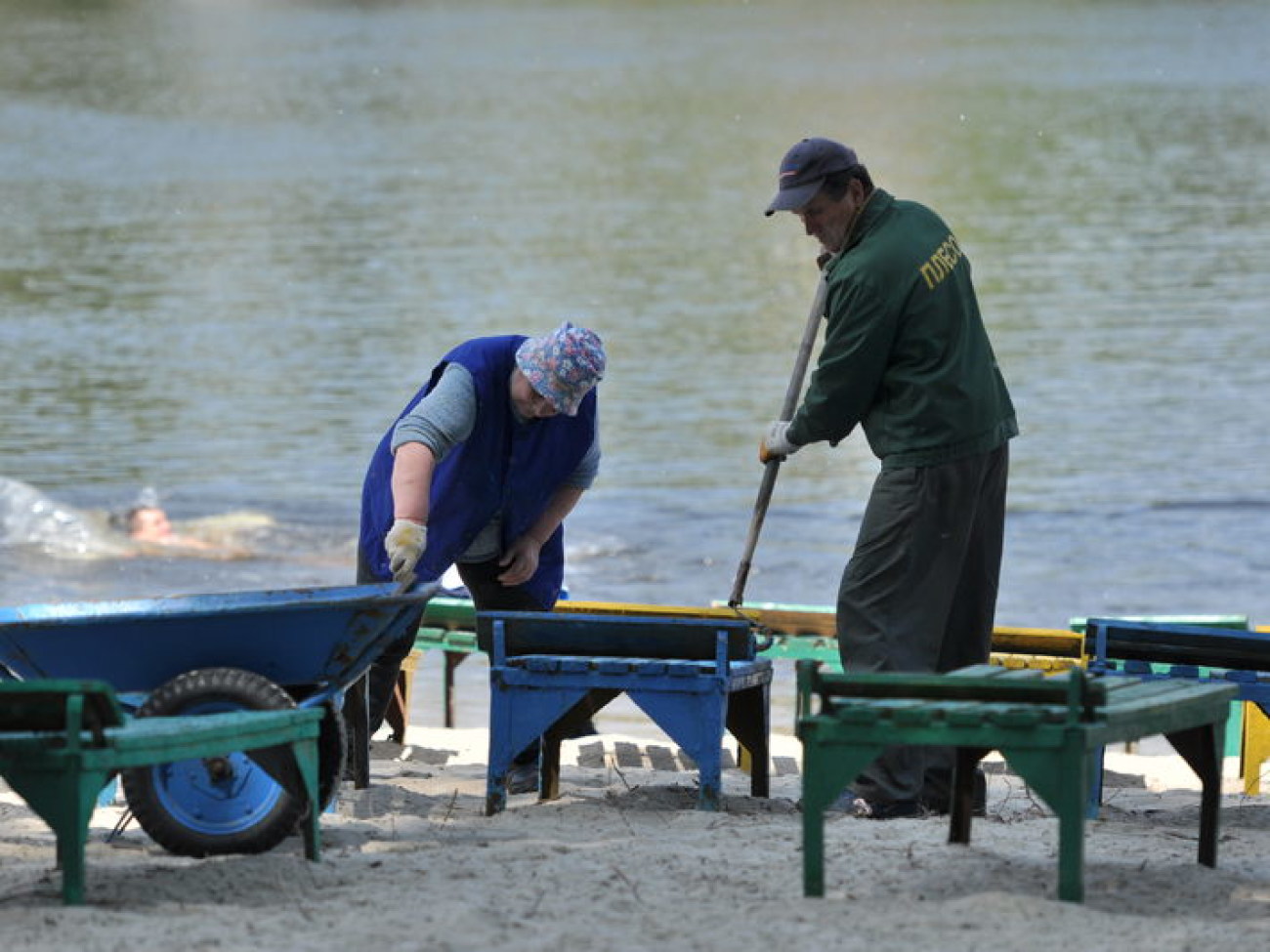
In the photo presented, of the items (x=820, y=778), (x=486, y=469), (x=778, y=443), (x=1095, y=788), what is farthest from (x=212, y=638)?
(x=1095, y=788)

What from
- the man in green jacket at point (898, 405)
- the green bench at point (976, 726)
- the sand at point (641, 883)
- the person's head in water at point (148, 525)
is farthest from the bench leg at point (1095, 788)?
the person's head in water at point (148, 525)

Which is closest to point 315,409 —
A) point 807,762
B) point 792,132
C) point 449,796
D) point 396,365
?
point 396,365

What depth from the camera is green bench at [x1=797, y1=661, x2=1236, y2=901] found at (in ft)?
16.0

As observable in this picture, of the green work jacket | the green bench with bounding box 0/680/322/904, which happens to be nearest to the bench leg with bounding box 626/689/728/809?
the green work jacket

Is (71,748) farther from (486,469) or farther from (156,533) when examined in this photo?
(156,533)

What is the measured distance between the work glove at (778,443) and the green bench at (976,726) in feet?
4.92

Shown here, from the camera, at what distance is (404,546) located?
6168 millimetres

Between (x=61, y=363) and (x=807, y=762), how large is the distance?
16414mm

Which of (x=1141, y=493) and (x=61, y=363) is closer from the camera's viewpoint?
(x=1141, y=493)

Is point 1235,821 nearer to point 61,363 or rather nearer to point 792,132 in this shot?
point 61,363

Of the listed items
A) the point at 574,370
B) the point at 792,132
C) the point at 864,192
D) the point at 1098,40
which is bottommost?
the point at 574,370

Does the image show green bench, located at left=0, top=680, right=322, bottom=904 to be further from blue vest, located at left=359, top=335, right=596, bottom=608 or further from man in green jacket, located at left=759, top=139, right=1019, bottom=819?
man in green jacket, located at left=759, top=139, right=1019, bottom=819

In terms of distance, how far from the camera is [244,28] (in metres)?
68.9

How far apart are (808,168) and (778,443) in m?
0.87
